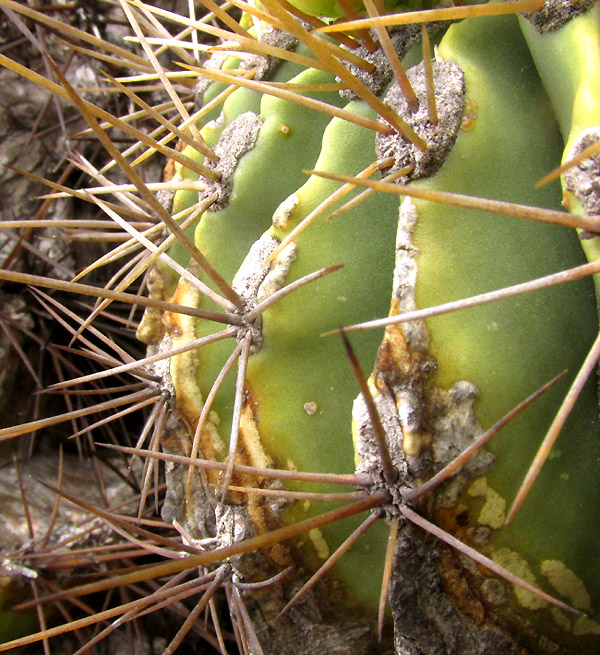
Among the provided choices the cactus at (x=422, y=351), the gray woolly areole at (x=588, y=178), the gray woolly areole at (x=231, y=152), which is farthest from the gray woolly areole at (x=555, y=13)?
the gray woolly areole at (x=231, y=152)

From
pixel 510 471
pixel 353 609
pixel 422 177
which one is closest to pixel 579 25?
pixel 422 177

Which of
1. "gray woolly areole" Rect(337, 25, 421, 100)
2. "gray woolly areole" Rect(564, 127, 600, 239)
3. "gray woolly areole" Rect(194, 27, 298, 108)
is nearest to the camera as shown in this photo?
"gray woolly areole" Rect(564, 127, 600, 239)

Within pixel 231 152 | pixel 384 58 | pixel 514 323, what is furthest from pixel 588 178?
pixel 231 152

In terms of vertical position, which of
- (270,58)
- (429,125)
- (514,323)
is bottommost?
(514,323)

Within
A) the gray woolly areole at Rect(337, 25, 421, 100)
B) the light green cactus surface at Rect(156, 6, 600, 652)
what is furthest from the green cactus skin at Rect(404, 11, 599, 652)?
the gray woolly areole at Rect(337, 25, 421, 100)

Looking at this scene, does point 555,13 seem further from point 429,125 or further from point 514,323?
point 514,323

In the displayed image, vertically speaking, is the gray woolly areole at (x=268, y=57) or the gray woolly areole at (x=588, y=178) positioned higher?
the gray woolly areole at (x=268, y=57)

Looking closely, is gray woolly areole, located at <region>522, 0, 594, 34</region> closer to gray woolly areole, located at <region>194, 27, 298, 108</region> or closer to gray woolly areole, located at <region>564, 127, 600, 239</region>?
gray woolly areole, located at <region>564, 127, 600, 239</region>

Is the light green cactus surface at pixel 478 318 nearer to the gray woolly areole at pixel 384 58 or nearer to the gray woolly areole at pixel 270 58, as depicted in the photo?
the gray woolly areole at pixel 384 58
